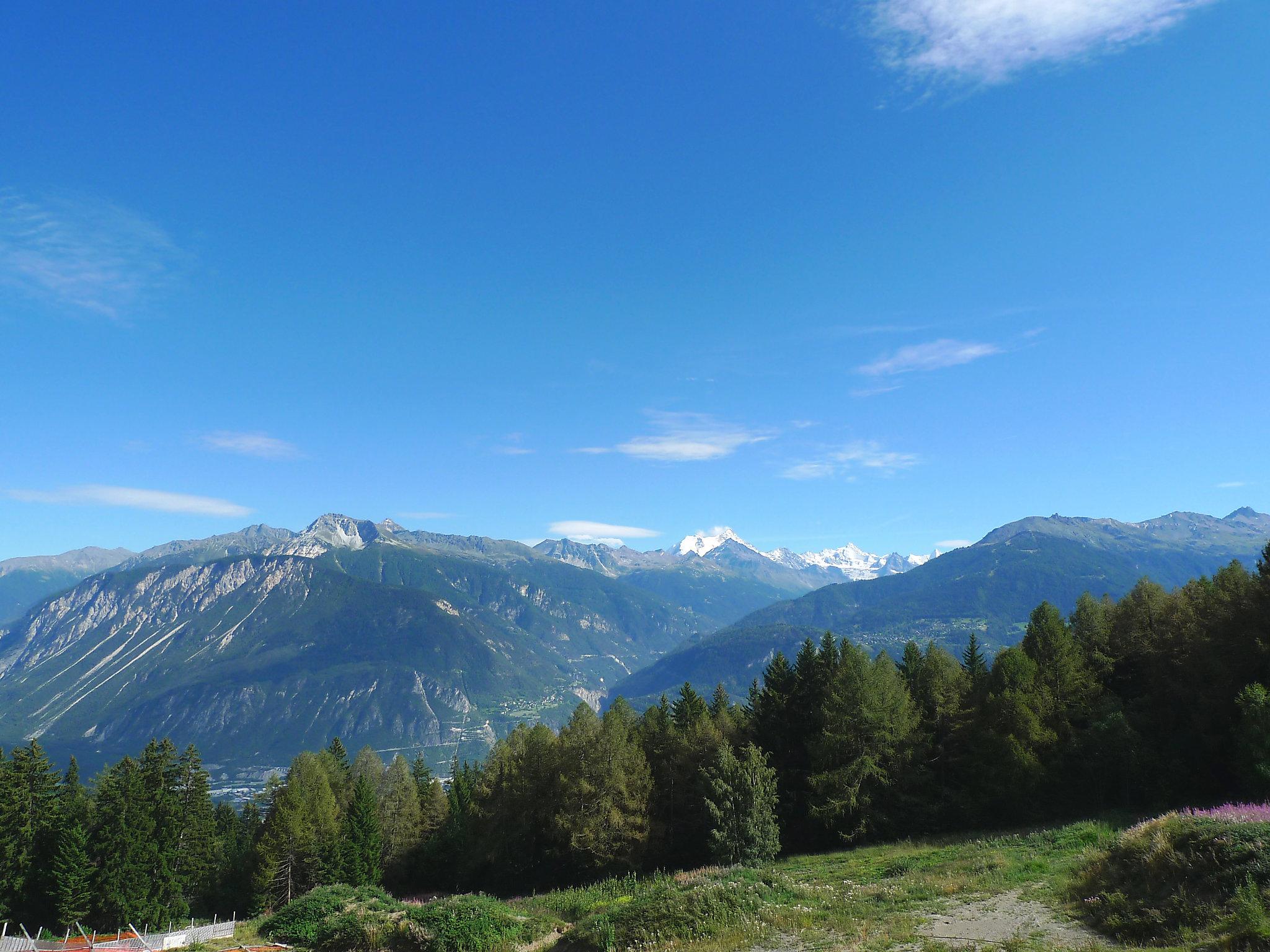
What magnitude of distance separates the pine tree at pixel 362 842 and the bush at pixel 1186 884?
61.6 metres

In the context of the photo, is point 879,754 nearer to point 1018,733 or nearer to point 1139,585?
point 1018,733

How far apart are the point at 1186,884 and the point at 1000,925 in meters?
5.07

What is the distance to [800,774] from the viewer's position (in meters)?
54.2

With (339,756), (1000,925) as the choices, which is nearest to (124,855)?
(339,756)

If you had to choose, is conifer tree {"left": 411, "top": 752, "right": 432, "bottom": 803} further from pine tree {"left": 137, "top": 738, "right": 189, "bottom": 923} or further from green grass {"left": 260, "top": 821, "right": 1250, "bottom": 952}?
green grass {"left": 260, "top": 821, "right": 1250, "bottom": 952}

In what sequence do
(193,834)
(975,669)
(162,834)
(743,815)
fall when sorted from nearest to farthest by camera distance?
(743,815) → (162,834) → (975,669) → (193,834)

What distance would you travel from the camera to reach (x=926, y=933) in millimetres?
19312

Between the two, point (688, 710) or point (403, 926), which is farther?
point (688, 710)

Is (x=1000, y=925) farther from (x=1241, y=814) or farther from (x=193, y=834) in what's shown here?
(x=193, y=834)

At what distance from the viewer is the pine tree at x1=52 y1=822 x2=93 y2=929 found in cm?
5006

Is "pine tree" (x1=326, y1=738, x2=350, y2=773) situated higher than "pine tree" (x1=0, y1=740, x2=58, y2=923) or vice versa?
"pine tree" (x1=0, y1=740, x2=58, y2=923)

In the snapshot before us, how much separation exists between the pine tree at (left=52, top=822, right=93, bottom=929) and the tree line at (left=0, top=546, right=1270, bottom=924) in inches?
6.7

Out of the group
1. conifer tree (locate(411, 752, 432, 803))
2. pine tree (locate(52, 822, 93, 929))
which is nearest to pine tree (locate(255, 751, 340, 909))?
pine tree (locate(52, 822, 93, 929))

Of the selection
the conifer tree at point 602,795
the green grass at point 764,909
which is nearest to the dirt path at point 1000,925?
the green grass at point 764,909
